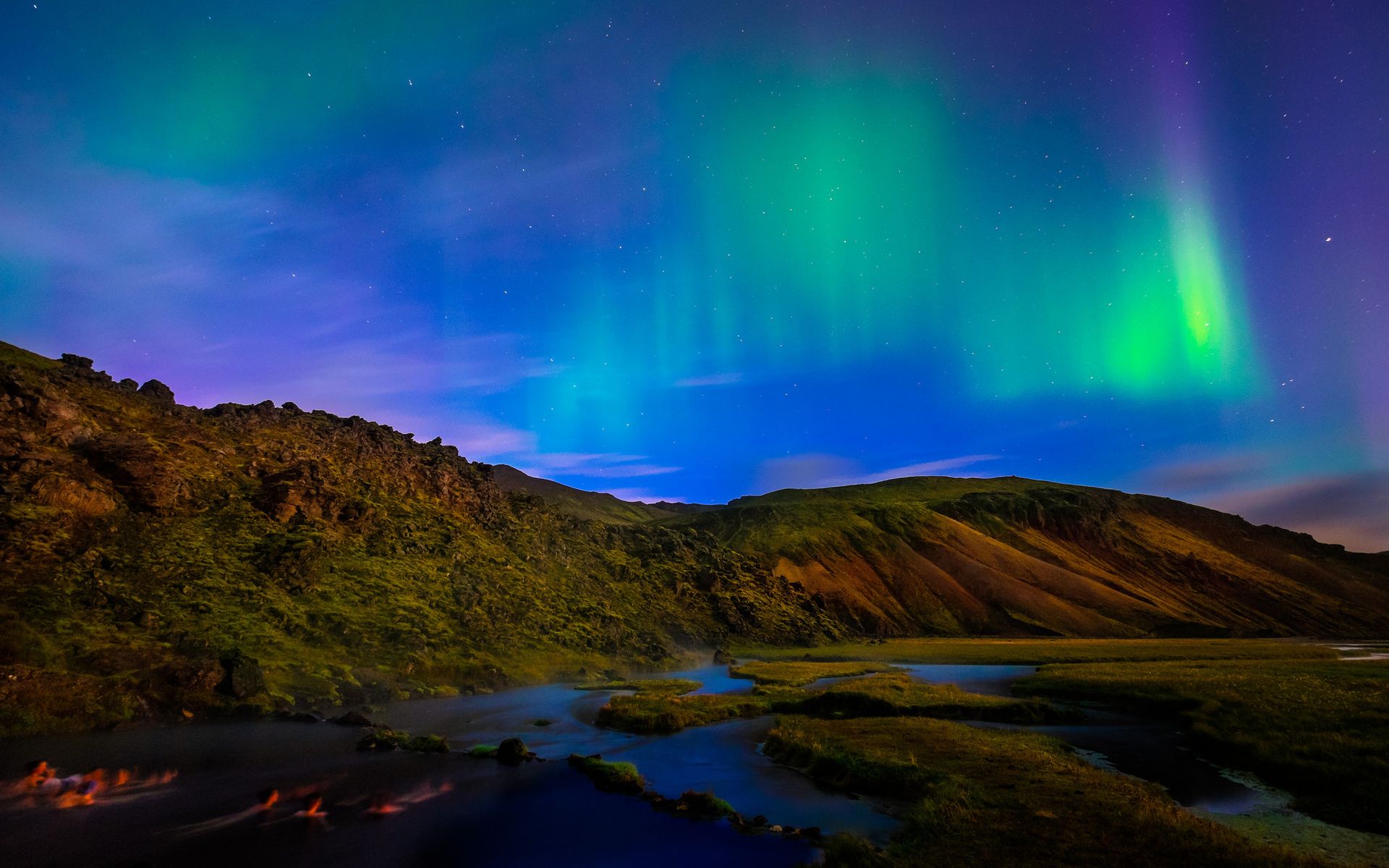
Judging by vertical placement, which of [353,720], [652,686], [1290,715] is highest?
[1290,715]

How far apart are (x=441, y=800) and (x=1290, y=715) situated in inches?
2415

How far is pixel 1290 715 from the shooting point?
44.2 metres

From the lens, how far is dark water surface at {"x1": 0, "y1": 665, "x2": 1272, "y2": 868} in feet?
90.1

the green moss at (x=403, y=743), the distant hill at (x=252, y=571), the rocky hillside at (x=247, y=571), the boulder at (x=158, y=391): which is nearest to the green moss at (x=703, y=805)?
the green moss at (x=403, y=743)

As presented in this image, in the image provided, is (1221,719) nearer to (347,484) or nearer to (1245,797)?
(1245,797)

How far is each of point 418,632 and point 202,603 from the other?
1063 inches

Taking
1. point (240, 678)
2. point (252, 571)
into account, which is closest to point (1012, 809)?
point (240, 678)

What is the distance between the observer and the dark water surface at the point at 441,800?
27.5 m

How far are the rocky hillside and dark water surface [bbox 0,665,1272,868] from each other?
11772mm

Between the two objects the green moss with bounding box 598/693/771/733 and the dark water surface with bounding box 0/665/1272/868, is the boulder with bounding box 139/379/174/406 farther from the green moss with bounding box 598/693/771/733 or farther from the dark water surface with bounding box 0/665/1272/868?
the green moss with bounding box 598/693/771/733

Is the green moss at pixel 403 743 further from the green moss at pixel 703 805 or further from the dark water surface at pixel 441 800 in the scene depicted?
the green moss at pixel 703 805

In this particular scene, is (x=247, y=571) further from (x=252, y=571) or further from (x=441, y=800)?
(x=441, y=800)

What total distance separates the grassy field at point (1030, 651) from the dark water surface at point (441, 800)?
72439 millimetres

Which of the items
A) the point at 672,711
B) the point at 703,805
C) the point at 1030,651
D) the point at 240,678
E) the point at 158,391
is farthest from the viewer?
the point at 1030,651
